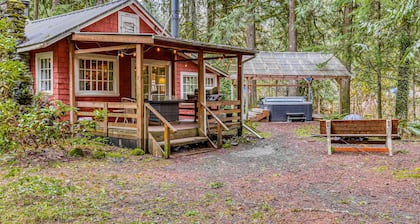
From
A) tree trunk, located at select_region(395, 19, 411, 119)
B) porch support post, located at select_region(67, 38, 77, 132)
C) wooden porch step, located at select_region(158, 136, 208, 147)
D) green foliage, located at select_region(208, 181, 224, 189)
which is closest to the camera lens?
green foliage, located at select_region(208, 181, 224, 189)

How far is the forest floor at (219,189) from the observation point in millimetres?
3803

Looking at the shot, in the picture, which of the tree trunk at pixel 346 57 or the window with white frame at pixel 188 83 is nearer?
the window with white frame at pixel 188 83

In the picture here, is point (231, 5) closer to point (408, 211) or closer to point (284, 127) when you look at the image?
point (284, 127)

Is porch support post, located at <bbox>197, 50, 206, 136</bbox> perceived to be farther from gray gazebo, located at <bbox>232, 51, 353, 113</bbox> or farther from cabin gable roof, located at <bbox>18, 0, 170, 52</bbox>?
gray gazebo, located at <bbox>232, 51, 353, 113</bbox>

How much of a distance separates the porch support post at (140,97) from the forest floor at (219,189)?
1.85 feet

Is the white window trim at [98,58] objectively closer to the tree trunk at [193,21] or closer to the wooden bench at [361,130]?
the wooden bench at [361,130]

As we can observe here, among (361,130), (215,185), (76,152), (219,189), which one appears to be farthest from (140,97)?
(361,130)

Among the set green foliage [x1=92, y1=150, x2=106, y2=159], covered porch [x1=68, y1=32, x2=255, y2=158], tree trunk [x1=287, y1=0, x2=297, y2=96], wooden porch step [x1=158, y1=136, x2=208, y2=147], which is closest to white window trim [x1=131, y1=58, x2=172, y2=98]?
covered porch [x1=68, y1=32, x2=255, y2=158]

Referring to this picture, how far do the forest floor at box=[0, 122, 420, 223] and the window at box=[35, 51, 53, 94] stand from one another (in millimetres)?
3821

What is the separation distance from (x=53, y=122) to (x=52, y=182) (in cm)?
276

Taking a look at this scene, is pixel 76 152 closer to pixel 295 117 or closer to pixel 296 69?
pixel 295 117

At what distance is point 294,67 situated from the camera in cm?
1583

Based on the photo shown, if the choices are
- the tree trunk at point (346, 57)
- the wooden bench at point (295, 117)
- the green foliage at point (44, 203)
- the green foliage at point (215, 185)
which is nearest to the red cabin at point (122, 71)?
the green foliage at point (215, 185)

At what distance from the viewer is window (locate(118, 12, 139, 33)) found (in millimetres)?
11516
